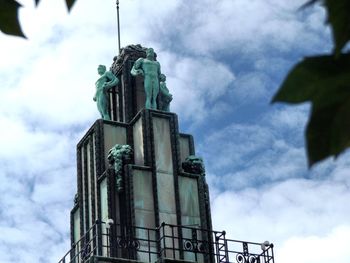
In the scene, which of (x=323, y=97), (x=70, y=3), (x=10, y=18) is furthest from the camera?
(x=10, y=18)

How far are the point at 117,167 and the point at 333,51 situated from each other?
29.2 metres

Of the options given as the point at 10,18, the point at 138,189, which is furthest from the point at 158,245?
the point at 10,18

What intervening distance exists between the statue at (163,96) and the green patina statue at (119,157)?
2.12m

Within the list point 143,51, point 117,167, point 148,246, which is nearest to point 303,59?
point 148,246

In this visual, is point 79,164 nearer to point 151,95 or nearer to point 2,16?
point 151,95

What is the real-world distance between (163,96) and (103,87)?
6.41ft

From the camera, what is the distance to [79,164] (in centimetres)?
3338

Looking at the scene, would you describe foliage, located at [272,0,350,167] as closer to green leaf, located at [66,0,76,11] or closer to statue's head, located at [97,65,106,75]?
green leaf, located at [66,0,76,11]

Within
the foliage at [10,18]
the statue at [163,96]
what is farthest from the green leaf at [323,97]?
the statue at [163,96]

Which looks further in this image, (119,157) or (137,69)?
(137,69)

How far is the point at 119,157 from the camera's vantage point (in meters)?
30.8

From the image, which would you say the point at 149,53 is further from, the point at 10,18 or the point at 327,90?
the point at 327,90

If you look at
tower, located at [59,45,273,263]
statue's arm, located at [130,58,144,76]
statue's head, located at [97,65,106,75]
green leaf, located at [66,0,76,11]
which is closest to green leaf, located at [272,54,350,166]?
green leaf, located at [66,0,76,11]

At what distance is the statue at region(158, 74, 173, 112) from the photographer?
3247cm
